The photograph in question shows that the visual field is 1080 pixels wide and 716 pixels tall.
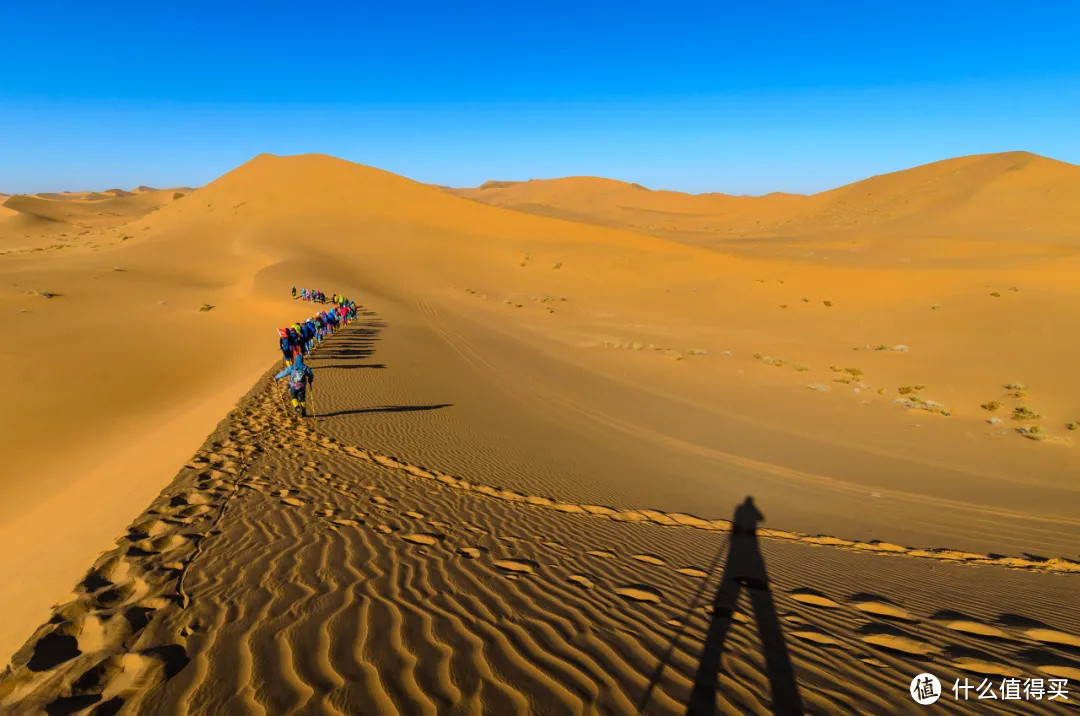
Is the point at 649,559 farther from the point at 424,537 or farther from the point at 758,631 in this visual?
the point at 424,537

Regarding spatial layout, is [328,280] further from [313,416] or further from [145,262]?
[313,416]

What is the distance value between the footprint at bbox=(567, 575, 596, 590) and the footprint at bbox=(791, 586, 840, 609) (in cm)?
195

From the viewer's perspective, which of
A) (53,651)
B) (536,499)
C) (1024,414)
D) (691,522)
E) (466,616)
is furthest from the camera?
(1024,414)

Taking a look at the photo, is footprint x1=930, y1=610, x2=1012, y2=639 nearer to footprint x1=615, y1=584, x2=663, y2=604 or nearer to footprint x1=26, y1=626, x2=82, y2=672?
footprint x1=615, y1=584, x2=663, y2=604

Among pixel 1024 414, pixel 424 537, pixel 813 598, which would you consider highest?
pixel 1024 414

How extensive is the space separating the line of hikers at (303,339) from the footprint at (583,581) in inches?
324

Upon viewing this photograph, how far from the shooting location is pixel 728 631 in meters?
4.20

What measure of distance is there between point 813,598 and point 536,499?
4.05m

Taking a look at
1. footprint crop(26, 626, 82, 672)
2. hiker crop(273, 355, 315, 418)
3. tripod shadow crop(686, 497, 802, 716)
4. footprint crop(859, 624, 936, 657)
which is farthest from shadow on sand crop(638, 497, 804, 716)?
hiker crop(273, 355, 315, 418)

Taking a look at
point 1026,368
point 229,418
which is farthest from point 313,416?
point 1026,368

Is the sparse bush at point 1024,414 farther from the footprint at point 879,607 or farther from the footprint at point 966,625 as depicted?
the footprint at point 879,607

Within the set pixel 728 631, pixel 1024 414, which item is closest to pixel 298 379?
pixel 728 631

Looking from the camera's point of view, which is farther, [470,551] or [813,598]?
[470,551]

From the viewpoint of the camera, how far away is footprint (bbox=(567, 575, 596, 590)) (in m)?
4.98
